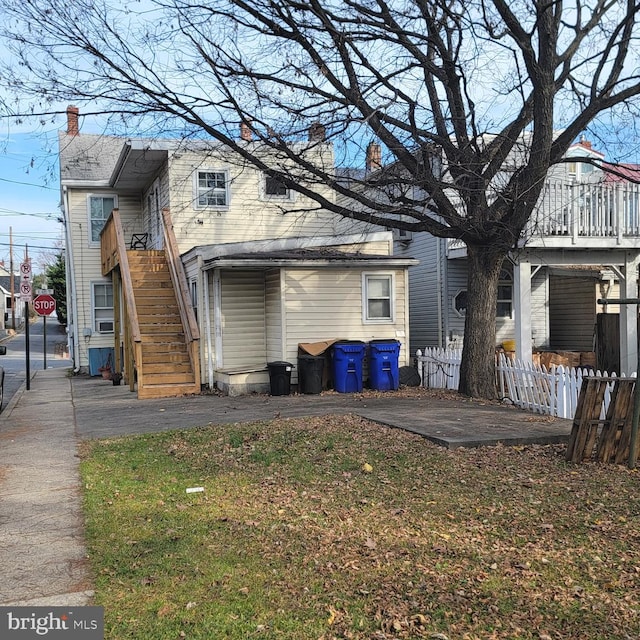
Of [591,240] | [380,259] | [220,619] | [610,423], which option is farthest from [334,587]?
[591,240]

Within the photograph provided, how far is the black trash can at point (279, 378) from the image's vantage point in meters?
14.2

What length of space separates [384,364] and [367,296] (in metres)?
1.75

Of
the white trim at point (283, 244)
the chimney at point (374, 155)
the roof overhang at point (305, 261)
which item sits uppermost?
the chimney at point (374, 155)

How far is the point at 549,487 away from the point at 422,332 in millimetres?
13333

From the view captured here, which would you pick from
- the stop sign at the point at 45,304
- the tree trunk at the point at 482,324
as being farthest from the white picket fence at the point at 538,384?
the stop sign at the point at 45,304

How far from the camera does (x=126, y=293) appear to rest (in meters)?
16.3

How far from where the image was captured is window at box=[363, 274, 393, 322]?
15820 millimetres

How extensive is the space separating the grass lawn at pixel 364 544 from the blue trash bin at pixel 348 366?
6383 millimetres

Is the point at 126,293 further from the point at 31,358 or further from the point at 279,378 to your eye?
the point at 31,358

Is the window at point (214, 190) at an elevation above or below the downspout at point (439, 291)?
above

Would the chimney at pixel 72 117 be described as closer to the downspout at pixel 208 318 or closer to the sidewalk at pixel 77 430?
the downspout at pixel 208 318

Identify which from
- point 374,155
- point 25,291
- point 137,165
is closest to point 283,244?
point 374,155

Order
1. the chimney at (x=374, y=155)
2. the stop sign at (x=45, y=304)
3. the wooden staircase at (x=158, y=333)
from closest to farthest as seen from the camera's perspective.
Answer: the chimney at (x=374, y=155)
the wooden staircase at (x=158, y=333)
the stop sign at (x=45, y=304)

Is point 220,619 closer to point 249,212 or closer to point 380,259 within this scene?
point 380,259
